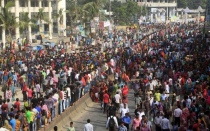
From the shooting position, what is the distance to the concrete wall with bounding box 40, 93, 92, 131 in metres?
16.7

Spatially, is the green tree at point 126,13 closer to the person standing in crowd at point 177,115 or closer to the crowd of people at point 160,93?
the crowd of people at point 160,93

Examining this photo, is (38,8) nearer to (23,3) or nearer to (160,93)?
(23,3)

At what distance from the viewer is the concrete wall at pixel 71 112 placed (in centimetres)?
1669

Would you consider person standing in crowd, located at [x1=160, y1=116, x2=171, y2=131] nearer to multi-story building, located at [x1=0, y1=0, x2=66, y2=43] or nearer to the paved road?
the paved road

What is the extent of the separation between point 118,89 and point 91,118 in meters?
1.94

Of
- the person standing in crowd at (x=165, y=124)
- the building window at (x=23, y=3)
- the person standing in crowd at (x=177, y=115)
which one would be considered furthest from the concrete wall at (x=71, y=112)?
the building window at (x=23, y=3)

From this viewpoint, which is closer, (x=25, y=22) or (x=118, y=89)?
(x=118, y=89)

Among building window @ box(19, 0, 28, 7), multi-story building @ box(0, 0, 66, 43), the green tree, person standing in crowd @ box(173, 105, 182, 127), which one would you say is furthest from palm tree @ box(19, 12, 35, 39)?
the green tree

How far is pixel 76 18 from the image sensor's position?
198ft

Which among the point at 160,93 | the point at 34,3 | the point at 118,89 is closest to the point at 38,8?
the point at 34,3

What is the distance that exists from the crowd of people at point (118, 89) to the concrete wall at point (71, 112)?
0.22m

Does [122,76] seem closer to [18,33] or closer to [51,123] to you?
[51,123]

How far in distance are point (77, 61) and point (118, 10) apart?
58042mm

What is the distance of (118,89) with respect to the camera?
20.3 meters
